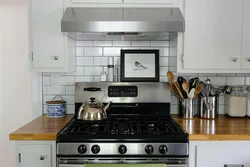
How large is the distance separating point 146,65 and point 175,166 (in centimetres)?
96

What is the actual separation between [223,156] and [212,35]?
90 centimetres

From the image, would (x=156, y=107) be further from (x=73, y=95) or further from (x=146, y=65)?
(x=73, y=95)

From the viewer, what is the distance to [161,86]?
2150mm

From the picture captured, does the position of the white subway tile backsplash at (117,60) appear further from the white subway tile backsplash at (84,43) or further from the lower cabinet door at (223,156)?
the lower cabinet door at (223,156)

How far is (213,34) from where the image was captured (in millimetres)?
1911

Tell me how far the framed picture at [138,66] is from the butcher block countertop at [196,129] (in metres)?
0.45

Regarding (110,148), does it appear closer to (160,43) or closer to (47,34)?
(47,34)

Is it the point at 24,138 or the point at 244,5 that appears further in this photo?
the point at 244,5

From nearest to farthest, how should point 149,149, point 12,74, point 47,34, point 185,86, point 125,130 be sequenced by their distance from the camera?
point 149,149, point 125,130, point 47,34, point 185,86, point 12,74

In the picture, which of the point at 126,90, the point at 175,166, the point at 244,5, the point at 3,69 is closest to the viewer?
the point at 175,166

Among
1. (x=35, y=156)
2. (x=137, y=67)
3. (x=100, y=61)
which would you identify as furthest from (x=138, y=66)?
(x=35, y=156)

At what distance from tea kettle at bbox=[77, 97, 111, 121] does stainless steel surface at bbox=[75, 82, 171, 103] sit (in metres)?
0.16

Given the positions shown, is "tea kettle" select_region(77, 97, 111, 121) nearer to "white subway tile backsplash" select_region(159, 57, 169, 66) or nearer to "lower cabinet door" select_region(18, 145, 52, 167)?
"lower cabinet door" select_region(18, 145, 52, 167)

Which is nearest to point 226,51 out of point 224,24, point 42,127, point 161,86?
point 224,24
